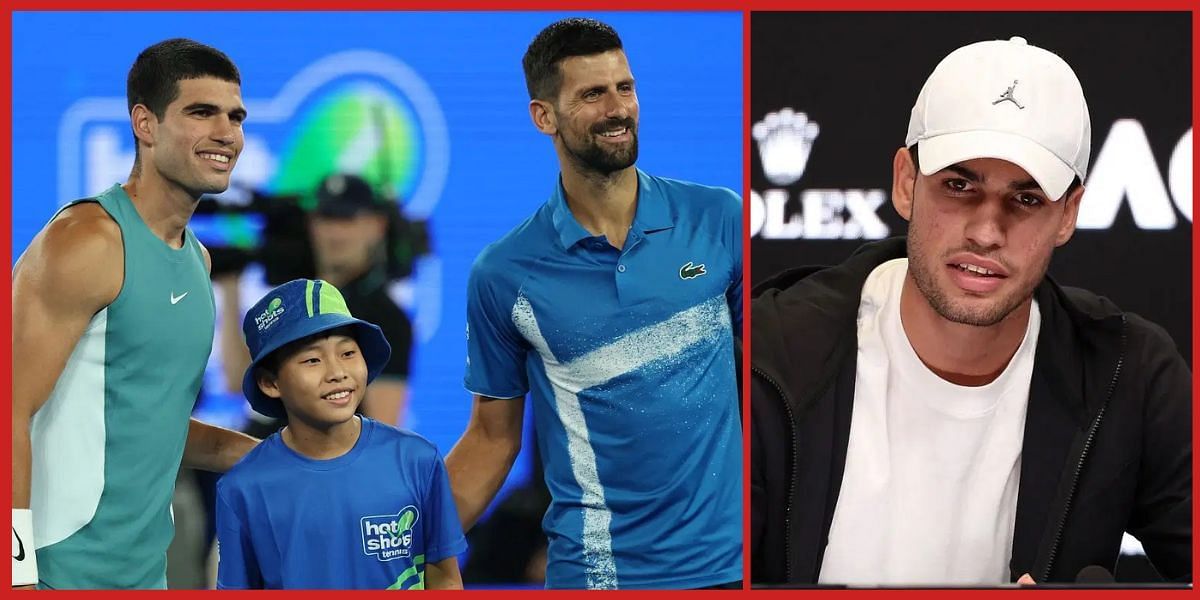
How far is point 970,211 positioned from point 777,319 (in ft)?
1.60

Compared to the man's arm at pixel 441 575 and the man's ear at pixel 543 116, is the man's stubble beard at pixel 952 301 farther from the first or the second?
the man's arm at pixel 441 575

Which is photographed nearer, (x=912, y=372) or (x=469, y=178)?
(x=912, y=372)

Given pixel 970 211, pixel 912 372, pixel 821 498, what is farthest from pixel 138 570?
pixel 970 211

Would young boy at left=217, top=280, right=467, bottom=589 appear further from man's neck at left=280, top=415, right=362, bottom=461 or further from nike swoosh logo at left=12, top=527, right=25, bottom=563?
nike swoosh logo at left=12, top=527, right=25, bottom=563

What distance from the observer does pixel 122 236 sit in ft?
10.5

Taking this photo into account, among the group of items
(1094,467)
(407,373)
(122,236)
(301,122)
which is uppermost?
(301,122)

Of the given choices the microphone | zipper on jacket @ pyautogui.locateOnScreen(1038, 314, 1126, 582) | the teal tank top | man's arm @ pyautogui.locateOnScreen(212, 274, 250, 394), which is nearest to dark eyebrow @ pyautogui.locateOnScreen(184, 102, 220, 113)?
the teal tank top

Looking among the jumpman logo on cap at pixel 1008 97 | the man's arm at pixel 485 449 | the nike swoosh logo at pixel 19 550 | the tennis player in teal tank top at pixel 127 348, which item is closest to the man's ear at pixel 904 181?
the jumpman logo on cap at pixel 1008 97

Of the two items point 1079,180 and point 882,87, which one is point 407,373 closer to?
point 882,87

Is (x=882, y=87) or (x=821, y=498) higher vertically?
(x=882, y=87)

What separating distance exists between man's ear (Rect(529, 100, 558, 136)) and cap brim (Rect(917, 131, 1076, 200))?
905 millimetres

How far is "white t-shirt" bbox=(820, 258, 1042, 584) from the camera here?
3088 mm

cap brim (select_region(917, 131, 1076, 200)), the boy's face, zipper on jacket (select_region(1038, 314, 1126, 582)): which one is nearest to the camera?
cap brim (select_region(917, 131, 1076, 200))

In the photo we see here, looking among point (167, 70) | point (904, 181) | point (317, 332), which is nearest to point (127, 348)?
point (317, 332)
